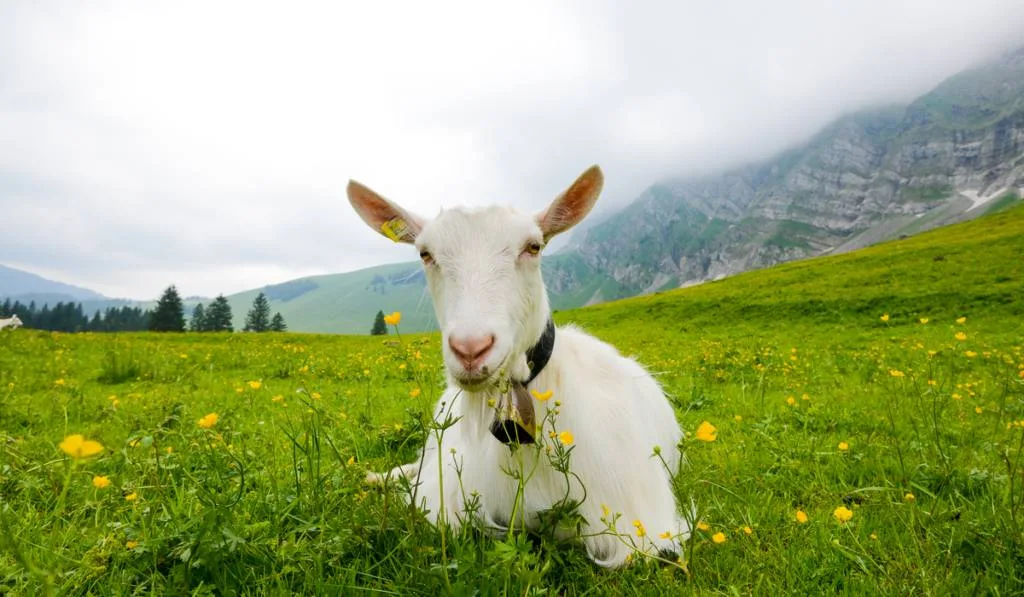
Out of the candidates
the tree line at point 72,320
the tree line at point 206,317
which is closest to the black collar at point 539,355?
the tree line at point 206,317

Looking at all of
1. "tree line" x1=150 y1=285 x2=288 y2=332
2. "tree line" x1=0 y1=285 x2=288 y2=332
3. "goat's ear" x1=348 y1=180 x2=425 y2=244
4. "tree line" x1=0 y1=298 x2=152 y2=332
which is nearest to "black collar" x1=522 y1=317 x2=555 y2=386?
"goat's ear" x1=348 y1=180 x2=425 y2=244

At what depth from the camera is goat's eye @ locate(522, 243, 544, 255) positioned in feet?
9.78

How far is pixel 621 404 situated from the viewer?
3410mm

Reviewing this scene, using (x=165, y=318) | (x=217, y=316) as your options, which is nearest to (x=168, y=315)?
(x=165, y=318)

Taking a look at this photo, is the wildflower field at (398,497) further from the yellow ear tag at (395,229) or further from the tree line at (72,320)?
the tree line at (72,320)

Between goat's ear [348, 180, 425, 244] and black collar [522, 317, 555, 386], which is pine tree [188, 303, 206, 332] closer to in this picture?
goat's ear [348, 180, 425, 244]

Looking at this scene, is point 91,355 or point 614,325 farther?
point 614,325

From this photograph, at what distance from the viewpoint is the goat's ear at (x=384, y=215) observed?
132 inches

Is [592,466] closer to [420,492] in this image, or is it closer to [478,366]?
[478,366]

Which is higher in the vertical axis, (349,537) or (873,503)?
(349,537)

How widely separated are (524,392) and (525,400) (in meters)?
0.06

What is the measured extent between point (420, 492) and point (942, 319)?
25.1 metres

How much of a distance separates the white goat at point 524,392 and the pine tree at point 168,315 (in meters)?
73.9

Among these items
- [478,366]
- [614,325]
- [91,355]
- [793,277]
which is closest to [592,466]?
[478,366]
